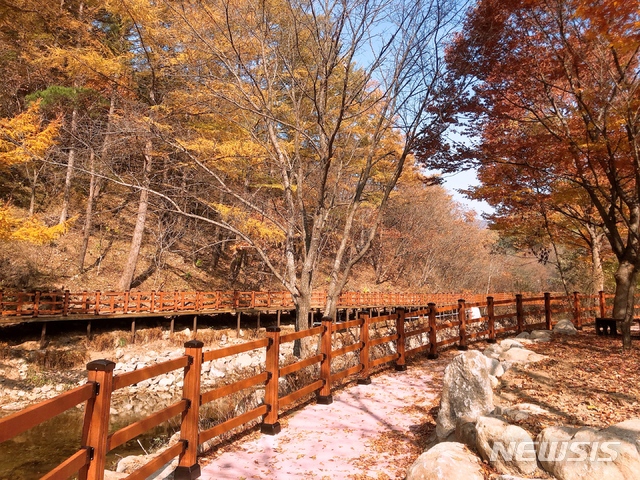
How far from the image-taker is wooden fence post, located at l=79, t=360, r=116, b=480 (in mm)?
2473

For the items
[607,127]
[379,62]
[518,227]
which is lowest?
[518,227]

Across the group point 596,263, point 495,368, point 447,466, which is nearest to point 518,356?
point 495,368

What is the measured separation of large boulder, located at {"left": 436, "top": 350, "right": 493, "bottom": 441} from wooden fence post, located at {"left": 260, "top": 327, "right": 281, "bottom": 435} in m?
1.85

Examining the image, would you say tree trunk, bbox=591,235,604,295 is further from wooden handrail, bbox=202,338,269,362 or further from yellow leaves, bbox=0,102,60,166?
yellow leaves, bbox=0,102,60,166

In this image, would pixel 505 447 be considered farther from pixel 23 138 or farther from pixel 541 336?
pixel 23 138

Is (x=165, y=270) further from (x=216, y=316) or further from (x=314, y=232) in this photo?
(x=314, y=232)

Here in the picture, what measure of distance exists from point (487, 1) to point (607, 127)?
3.57 metres

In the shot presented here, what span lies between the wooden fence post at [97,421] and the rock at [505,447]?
9.53 feet

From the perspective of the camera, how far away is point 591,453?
116 inches

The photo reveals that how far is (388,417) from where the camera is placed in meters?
5.23

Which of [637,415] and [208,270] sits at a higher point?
[208,270]

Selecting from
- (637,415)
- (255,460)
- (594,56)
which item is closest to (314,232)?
(255,460)

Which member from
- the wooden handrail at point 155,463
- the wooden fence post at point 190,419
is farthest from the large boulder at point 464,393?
the wooden handrail at point 155,463

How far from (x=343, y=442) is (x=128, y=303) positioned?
44.5ft
